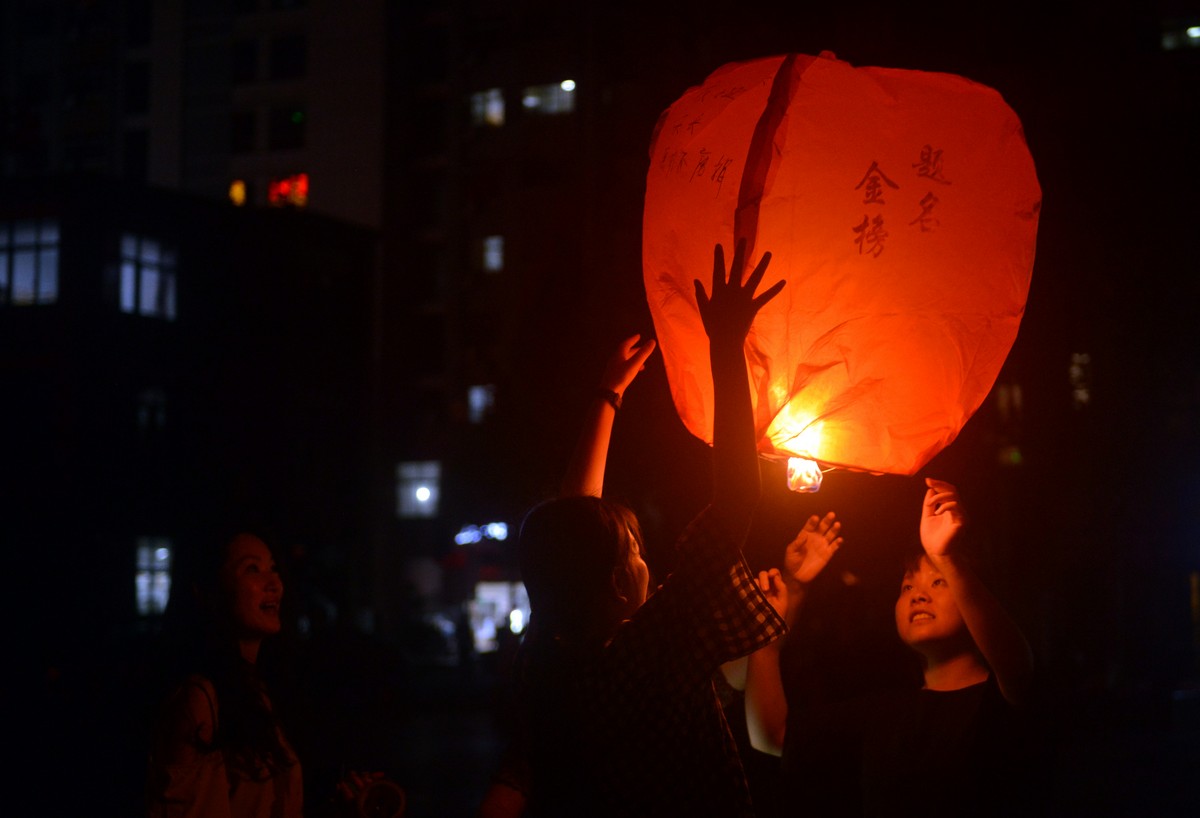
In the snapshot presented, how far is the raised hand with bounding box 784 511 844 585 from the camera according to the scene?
3.27 meters

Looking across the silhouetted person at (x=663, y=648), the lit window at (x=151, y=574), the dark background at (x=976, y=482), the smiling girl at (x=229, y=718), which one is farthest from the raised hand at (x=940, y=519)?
the lit window at (x=151, y=574)

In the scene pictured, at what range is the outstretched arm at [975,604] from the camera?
3.22 meters

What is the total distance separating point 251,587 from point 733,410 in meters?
1.87

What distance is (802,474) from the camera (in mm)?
3195

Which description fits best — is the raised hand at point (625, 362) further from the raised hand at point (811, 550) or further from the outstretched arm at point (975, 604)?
the outstretched arm at point (975, 604)

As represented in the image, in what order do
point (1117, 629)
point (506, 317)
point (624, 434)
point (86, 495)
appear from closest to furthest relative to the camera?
point (624, 434) < point (1117, 629) < point (86, 495) < point (506, 317)

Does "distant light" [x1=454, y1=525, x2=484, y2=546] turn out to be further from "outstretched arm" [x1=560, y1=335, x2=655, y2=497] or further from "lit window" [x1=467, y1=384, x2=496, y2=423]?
"outstretched arm" [x1=560, y1=335, x2=655, y2=497]

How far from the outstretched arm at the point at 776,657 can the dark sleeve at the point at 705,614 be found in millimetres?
882

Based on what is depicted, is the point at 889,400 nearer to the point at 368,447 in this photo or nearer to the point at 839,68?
the point at 839,68

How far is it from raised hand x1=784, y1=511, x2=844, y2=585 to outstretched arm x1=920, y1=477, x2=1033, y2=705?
258 mm

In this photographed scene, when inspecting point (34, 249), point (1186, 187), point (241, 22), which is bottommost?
point (1186, 187)

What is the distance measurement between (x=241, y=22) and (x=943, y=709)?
1898 inches

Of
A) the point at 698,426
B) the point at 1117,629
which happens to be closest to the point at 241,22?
the point at 1117,629

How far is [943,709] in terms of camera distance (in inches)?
133
